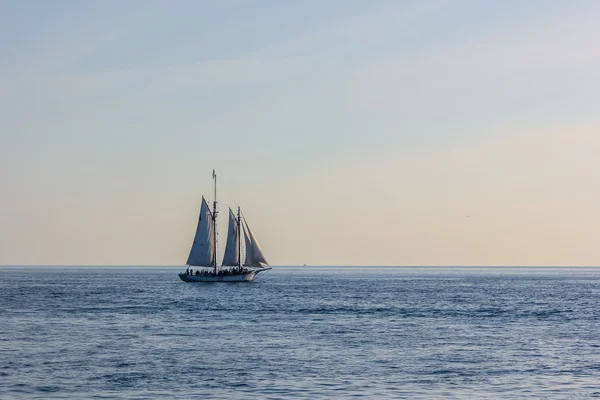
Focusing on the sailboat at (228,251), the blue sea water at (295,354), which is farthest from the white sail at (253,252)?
the blue sea water at (295,354)

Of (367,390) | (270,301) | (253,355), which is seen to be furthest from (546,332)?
(270,301)

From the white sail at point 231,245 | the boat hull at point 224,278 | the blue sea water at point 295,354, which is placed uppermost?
the white sail at point 231,245

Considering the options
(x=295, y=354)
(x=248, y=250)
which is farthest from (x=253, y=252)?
(x=295, y=354)

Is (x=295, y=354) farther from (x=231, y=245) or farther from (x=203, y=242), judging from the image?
(x=203, y=242)

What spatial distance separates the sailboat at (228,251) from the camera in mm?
160000

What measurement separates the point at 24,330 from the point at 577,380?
4108 centimetres

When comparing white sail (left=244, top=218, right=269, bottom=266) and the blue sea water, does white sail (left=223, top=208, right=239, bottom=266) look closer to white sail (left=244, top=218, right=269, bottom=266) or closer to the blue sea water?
white sail (left=244, top=218, right=269, bottom=266)

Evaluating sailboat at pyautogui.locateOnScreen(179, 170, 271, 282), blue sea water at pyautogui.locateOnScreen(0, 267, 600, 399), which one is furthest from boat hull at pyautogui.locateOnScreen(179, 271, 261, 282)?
blue sea water at pyautogui.locateOnScreen(0, 267, 600, 399)

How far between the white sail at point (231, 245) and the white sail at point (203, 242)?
3343 mm

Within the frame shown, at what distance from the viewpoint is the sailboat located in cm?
16000

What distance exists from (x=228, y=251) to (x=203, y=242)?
4.82m

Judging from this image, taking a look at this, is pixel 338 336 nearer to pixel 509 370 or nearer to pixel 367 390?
pixel 509 370

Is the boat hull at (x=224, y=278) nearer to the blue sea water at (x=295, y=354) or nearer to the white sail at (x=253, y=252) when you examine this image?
the white sail at (x=253, y=252)

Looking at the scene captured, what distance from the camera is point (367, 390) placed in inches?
1615
